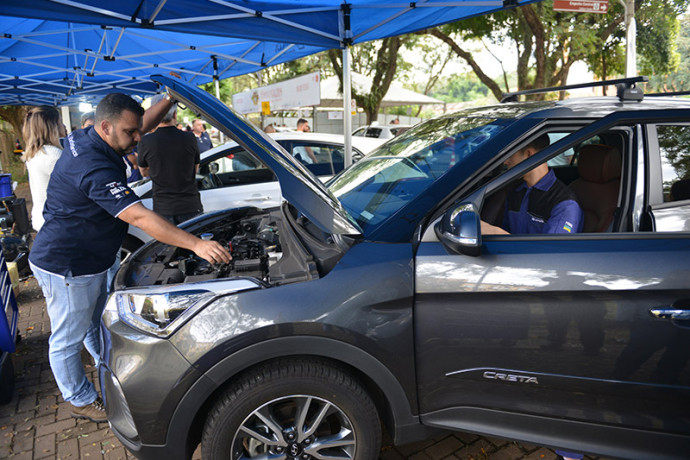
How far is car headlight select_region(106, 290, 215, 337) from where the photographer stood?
5.92 ft

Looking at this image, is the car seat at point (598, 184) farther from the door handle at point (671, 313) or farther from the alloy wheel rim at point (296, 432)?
the alloy wheel rim at point (296, 432)

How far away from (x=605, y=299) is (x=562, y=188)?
953mm

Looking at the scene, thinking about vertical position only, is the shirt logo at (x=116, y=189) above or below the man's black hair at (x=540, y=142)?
below

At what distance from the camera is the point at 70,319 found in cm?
261

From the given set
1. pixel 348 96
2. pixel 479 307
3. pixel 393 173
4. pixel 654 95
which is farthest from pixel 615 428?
pixel 348 96

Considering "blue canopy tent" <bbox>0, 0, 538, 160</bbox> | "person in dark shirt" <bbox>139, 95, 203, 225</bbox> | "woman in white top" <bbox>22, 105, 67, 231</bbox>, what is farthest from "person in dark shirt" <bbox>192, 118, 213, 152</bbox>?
"woman in white top" <bbox>22, 105, 67, 231</bbox>

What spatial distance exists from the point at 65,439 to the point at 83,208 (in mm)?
1382

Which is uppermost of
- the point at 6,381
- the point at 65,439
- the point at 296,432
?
the point at 296,432

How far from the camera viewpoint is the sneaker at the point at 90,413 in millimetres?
2789

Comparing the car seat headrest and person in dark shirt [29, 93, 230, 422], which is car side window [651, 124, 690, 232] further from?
person in dark shirt [29, 93, 230, 422]

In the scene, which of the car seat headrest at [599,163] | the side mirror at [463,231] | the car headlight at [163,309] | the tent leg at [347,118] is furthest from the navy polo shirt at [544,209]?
the tent leg at [347,118]

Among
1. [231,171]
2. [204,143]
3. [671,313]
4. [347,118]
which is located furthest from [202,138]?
[671,313]

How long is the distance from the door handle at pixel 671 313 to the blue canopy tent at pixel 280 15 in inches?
165

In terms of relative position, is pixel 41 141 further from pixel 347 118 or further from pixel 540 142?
pixel 347 118
